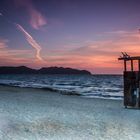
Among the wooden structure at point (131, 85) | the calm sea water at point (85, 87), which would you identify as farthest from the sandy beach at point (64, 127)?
the calm sea water at point (85, 87)

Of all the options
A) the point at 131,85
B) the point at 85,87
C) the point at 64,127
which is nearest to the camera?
the point at 64,127

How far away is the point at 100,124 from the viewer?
14.6m

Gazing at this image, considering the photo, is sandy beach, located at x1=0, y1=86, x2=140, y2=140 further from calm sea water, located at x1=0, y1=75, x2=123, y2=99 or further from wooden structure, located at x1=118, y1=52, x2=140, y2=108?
calm sea water, located at x1=0, y1=75, x2=123, y2=99

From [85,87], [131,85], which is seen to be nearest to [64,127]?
[131,85]

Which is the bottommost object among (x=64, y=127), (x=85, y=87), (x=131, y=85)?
(x=85, y=87)

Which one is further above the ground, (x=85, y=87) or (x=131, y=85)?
(x=131, y=85)

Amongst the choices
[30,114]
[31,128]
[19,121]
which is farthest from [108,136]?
[30,114]

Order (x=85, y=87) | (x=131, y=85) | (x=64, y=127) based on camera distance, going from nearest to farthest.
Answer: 1. (x=64, y=127)
2. (x=131, y=85)
3. (x=85, y=87)

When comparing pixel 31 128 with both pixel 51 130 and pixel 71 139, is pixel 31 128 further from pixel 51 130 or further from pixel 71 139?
pixel 71 139

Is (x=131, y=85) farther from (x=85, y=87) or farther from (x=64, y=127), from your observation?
(x=85, y=87)

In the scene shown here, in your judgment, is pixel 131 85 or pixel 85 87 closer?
pixel 131 85

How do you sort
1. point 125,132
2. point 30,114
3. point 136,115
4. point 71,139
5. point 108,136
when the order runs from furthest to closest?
point 136,115 < point 30,114 < point 125,132 < point 108,136 < point 71,139

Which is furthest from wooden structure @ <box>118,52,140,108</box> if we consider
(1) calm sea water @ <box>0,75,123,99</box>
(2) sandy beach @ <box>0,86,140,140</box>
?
(1) calm sea water @ <box>0,75,123,99</box>

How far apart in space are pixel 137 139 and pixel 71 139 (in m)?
2.73
